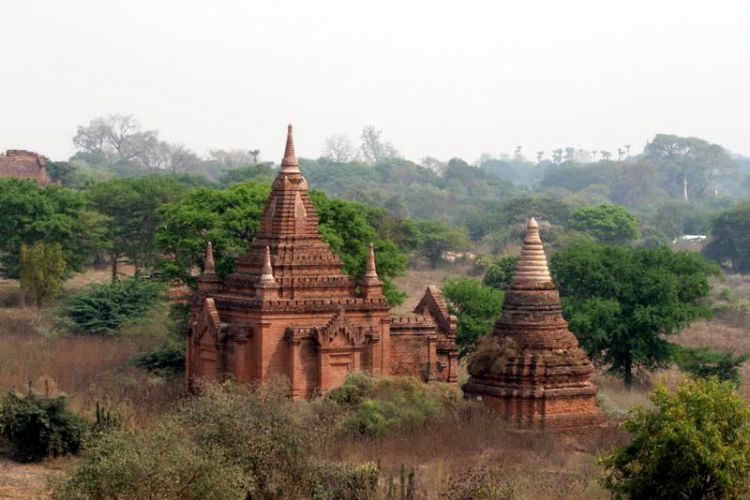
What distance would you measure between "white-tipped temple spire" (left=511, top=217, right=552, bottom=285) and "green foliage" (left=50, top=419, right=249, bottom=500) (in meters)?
11.8

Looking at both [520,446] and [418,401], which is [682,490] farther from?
[418,401]

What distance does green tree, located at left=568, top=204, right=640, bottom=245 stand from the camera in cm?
9525

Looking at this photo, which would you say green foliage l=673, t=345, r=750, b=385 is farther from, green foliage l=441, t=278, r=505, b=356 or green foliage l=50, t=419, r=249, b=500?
green foliage l=50, t=419, r=249, b=500

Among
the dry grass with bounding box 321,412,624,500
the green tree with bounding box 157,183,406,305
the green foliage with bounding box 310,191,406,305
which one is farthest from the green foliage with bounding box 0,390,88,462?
the green foliage with bounding box 310,191,406,305

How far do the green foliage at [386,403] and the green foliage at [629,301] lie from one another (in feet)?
41.6

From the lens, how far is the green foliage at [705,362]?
4766 cm

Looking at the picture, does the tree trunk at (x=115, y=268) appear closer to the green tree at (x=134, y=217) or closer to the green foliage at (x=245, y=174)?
the green tree at (x=134, y=217)

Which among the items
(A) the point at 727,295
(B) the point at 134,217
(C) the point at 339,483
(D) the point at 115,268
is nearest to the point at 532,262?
(C) the point at 339,483

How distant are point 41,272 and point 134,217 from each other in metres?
11.2

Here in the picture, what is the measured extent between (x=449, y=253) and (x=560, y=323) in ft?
180

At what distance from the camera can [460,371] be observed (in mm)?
45781

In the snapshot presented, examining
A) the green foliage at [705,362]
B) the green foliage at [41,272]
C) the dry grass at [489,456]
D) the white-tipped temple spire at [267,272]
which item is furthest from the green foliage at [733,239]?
the white-tipped temple spire at [267,272]

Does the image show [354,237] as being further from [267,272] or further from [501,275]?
[501,275]

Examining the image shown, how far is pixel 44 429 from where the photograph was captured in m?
33.1
